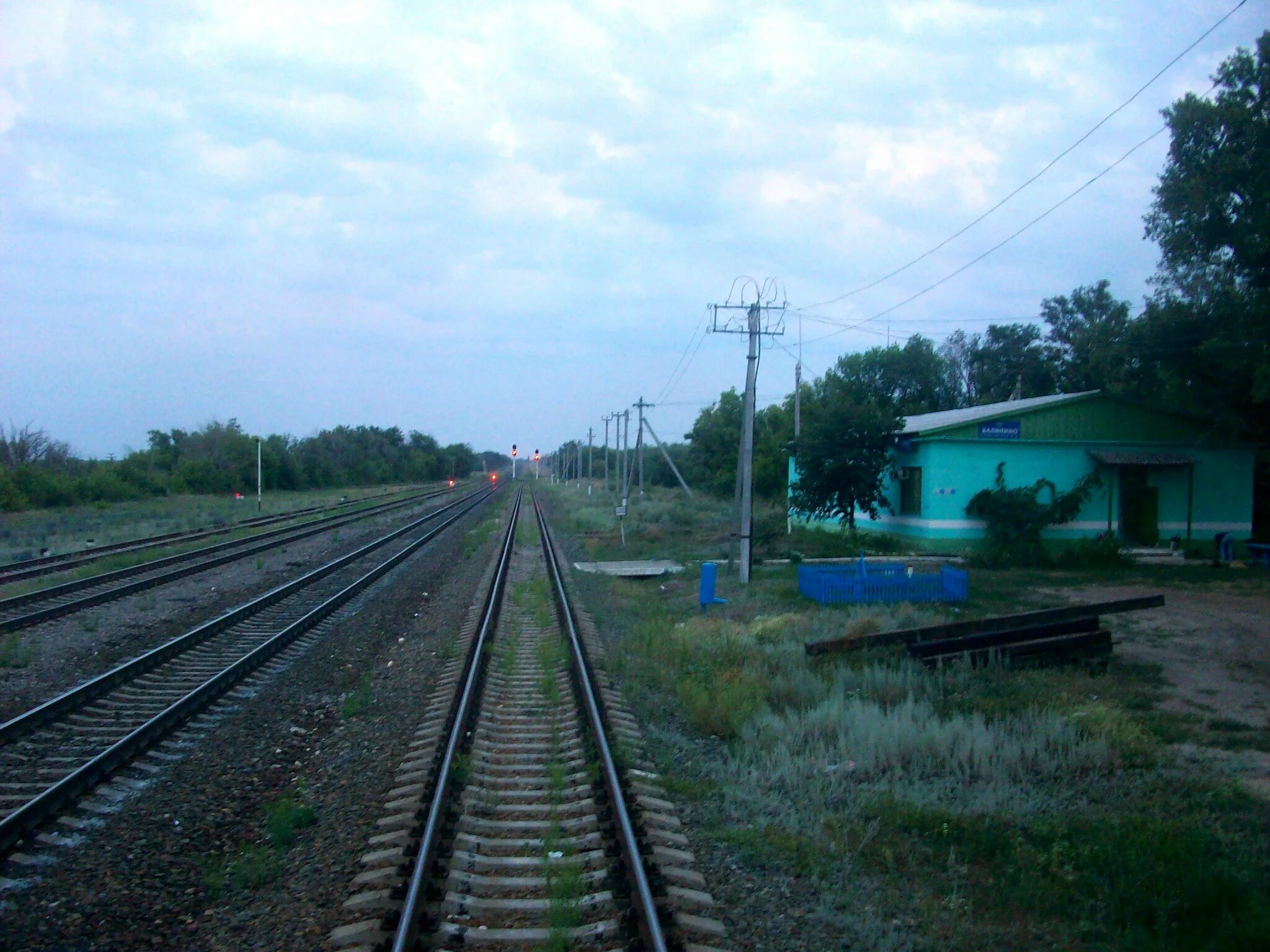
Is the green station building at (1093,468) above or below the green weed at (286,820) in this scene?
above

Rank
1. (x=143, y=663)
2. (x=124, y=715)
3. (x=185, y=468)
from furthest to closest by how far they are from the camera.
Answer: (x=185, y=468) < (x=143, y=663) < (x=124, y=715)

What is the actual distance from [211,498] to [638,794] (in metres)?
63.6

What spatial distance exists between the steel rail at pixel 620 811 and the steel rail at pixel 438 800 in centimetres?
111

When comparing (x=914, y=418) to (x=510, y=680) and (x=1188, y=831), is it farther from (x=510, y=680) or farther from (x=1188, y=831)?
(x=1188, y=831)

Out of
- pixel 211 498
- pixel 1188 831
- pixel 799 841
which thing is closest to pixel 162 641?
pixel 799 841

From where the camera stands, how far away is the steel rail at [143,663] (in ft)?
26.9

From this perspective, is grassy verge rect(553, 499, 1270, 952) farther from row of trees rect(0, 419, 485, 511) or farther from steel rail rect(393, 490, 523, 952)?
row of trees rect(0, 419, 485, 511)

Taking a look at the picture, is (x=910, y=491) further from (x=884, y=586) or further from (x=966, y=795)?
(x=966, y=795)

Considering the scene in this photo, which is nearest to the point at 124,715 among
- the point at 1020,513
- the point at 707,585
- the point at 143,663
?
the point at 143,663

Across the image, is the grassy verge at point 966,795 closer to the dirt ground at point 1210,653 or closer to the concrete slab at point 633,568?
the dirt ground at point 1210,653

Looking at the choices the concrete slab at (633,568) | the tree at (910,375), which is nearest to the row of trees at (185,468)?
the concrete slab at (633,568)

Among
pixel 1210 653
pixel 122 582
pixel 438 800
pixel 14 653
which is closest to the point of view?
pixel 438 800

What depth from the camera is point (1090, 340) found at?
123 ft

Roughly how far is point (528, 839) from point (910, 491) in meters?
21.2
